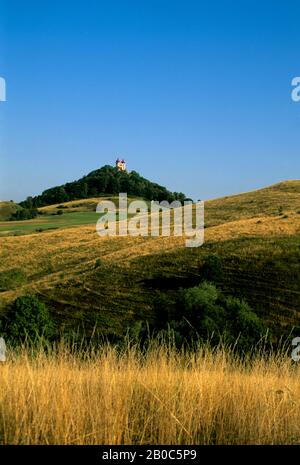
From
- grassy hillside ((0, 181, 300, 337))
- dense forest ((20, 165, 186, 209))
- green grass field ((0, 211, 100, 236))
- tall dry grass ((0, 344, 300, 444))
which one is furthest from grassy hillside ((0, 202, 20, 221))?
tall dry grass ((0, 344, 300, 444))

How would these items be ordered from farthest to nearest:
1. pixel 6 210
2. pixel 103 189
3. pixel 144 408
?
pixel 103 189
pixel 6 210
pixel 144 408

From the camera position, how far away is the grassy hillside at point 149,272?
37469 millimetres

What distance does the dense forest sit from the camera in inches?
6718

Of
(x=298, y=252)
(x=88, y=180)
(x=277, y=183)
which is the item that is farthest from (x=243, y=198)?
(x=88, y=180)

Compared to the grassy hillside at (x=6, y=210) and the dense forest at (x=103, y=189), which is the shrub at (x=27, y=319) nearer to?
the grassy hillside at (x=6, y=210)

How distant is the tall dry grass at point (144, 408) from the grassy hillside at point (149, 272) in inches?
1099

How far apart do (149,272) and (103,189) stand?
132306 millimetres

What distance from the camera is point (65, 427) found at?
4.14m

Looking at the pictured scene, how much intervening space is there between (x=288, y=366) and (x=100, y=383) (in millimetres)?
2489

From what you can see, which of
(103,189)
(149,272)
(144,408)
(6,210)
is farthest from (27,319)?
(103,189)

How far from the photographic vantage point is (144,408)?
468 centimetres

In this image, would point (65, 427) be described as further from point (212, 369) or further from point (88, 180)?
point (88, 180)

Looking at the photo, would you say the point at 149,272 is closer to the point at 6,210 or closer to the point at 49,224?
the point at 49,224

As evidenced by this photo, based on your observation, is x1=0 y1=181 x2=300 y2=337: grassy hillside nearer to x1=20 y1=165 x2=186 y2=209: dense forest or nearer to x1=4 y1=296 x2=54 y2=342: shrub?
x1=4 y1=296 x2=54 y2=342: shrub
